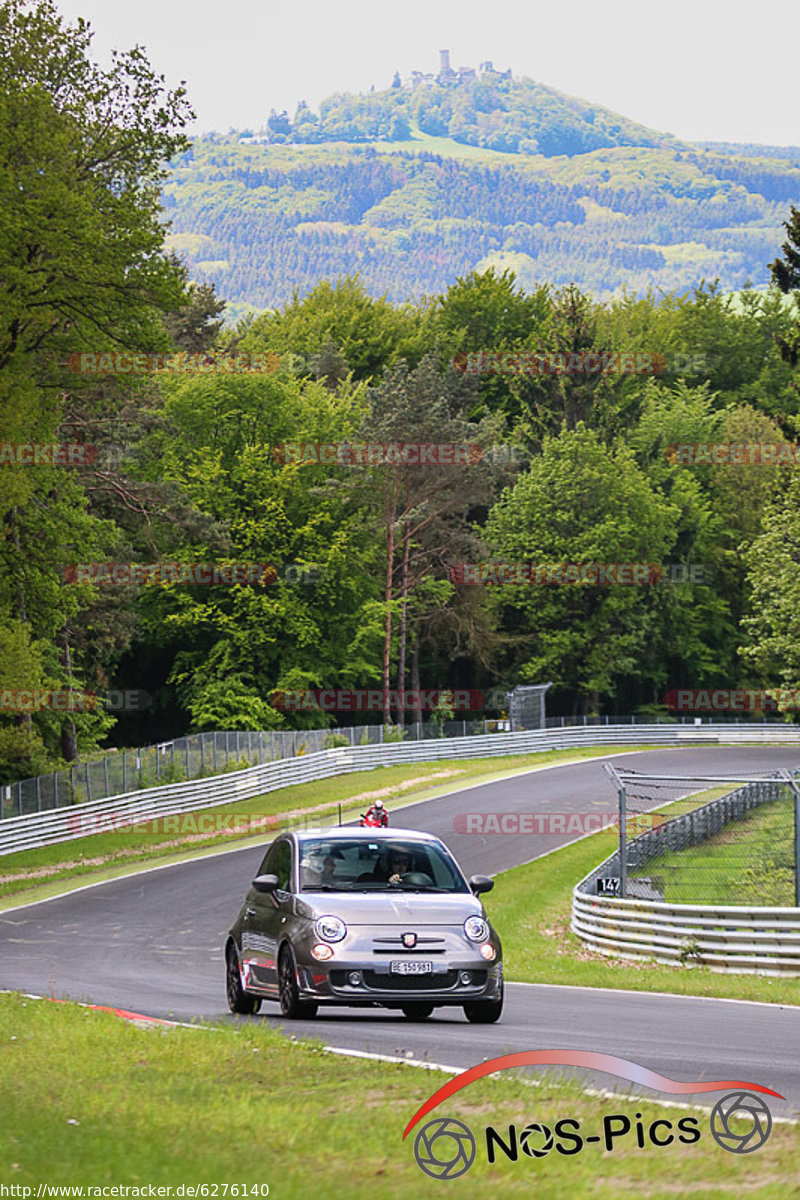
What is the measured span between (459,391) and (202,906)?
65346mm

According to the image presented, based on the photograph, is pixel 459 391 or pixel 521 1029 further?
pixel 459 391

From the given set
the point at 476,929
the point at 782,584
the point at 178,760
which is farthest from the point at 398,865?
the point at 178,760

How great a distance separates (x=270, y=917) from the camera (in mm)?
13656

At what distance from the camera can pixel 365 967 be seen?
12688 millimetres

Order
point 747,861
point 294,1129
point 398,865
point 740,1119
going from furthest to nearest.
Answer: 1. point 747,861
2. point 398,865
3. point 740,1119
4. point 294,1129

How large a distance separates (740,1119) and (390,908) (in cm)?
540

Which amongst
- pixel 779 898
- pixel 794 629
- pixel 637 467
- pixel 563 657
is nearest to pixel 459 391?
pixel 637 467

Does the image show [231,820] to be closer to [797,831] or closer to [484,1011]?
[797,831]

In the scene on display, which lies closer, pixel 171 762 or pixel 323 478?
pixel 171 762

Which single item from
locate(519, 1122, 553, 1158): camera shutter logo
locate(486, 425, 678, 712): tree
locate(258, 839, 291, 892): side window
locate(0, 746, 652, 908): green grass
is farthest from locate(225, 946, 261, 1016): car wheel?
locate(486, 425, 678, 712): tree

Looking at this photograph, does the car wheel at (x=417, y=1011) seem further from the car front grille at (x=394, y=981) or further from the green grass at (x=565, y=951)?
the green grass at (x=565, y=951)

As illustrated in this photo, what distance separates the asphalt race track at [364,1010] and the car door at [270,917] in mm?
628

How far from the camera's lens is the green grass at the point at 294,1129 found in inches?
257

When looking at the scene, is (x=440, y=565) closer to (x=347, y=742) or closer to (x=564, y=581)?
(x=564, y=581)
